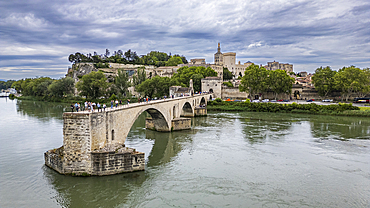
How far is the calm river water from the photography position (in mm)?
11164

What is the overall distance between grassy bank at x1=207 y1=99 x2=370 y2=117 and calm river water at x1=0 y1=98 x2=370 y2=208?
1884 centimetres

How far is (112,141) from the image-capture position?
1447 centimetres

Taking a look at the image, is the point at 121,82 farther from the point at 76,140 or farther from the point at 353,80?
the point at 353,80

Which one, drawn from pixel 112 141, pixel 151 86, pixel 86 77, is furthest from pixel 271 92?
pixel 112 141

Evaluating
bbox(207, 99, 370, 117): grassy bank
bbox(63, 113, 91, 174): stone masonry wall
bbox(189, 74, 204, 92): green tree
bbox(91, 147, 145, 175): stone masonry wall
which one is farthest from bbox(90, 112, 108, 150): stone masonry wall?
bbox(189, 74, 204, 92): green tree

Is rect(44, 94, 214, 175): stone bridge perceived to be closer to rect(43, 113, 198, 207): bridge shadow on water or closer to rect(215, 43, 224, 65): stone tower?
rect(43, 113, 198, 207): bridge shadow on water

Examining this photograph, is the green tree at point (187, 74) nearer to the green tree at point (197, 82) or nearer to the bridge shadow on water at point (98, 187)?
the green tree at point (197, 82)

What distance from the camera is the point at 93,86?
55594 millimetres

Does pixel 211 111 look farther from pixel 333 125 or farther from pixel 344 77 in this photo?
pixel 344 77

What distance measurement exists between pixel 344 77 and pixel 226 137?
126ft

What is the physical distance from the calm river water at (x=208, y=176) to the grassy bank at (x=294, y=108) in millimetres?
18837

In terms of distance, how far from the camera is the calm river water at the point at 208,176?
1116 centimetres

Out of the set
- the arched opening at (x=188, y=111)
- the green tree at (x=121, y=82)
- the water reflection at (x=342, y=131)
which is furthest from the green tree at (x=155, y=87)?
the water reflection at (x=342, y=131)

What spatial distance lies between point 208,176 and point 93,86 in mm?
47092
